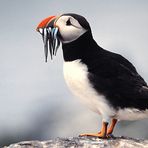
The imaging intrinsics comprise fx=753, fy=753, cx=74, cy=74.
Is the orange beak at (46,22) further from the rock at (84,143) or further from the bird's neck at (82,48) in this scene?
the rock at (84,143)

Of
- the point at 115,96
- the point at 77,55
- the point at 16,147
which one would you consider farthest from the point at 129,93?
the point at 16,147

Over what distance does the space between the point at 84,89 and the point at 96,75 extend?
0.30 meters

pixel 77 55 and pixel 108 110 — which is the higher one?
pixel 77 55

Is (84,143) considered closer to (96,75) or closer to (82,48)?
(96,75)

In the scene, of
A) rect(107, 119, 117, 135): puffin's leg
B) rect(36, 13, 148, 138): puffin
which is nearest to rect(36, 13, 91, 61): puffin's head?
rect(36, 13, 148, 138): puffin

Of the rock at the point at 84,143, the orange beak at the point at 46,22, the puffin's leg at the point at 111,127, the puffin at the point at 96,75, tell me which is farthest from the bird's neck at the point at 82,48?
the rock at the point at 84,143

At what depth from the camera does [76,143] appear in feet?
39.3

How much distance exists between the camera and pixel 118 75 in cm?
1226

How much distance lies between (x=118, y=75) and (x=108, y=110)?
59cm

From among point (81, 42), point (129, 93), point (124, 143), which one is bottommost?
point (124, 143)

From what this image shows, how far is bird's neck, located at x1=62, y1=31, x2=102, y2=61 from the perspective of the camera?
1235cm

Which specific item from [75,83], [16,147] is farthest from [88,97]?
[16,147]

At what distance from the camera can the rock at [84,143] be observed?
11.9m

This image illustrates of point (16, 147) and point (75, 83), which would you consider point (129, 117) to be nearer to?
point (75, 83)
